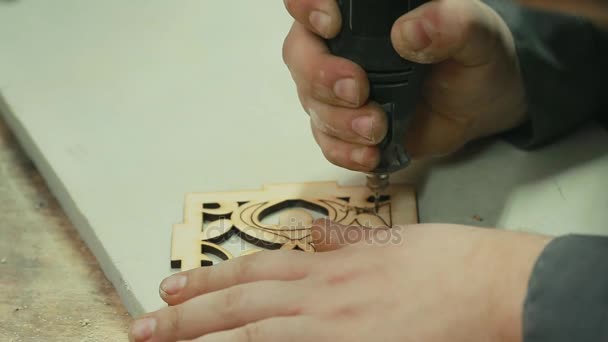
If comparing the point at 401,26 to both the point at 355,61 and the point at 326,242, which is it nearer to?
the point at 355,61

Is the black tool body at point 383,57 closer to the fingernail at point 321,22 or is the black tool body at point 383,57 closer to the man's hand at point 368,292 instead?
the fingernail at point 321,22

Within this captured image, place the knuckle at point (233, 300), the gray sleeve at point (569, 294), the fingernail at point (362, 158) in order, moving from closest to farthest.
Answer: the gray sleeve at point (569, 294) → the knuckle at point (233, 300) → the fingernail at point (362, 158)

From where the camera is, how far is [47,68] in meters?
1.13

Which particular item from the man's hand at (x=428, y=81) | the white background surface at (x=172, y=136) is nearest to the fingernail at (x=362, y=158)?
the man's hand at (x=428, y=81)

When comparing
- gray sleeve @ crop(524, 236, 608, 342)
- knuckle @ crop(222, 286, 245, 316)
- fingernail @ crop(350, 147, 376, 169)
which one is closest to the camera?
gray sleeve @ crop(524, 236, 608, 342)

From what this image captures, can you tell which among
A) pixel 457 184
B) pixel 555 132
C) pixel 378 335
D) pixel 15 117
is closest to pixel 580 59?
pixel 555 132

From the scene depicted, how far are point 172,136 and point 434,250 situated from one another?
442 millimetres

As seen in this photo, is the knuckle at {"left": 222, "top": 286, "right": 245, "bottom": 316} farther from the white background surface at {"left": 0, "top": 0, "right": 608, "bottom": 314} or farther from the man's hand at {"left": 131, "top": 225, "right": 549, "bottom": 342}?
the white background surface at {"left": 0, "top": 0, "right": 608, "bottom": 314}

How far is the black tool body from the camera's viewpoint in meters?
0.68

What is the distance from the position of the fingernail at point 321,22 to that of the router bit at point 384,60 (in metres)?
0.01

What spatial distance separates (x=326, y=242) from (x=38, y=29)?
0.70 metres

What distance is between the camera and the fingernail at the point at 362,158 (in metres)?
0.79

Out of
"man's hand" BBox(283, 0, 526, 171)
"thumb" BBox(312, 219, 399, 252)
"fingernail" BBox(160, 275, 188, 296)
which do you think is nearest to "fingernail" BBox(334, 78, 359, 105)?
"man's hand" BBox(283, 0, 526, 171)

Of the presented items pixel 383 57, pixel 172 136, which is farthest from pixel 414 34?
pixel 172 136
